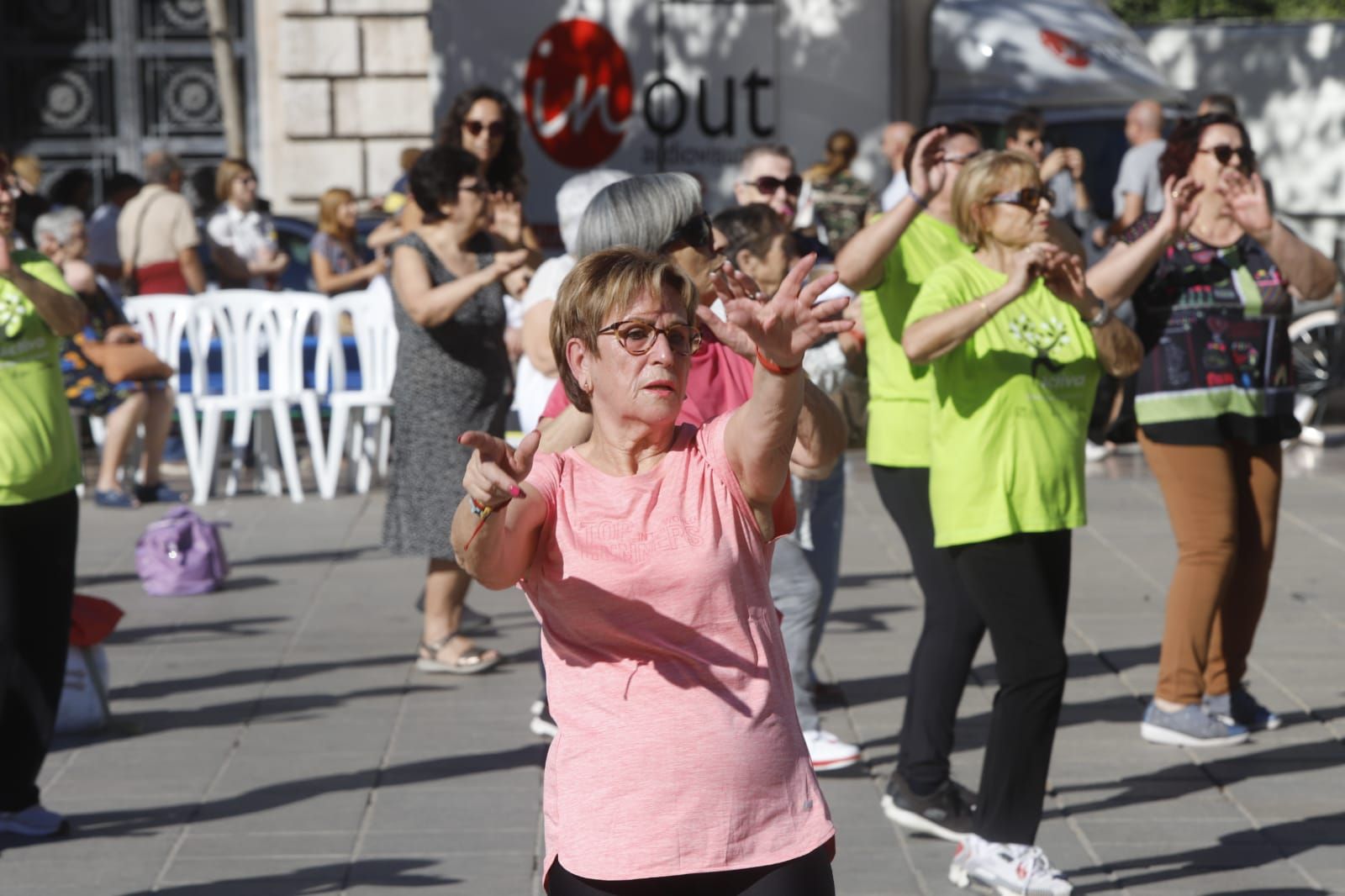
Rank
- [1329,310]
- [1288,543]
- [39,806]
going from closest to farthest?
[39,806] < [1288,543] < [1329,310]

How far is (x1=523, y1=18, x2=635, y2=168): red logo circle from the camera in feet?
48.3

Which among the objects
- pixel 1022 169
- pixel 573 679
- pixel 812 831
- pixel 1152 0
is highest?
pixel 1152 0

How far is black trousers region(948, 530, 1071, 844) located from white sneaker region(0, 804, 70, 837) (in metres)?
2.51

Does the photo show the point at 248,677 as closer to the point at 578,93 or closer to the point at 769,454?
the point at 769,454

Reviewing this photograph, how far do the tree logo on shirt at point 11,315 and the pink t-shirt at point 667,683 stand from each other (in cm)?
280

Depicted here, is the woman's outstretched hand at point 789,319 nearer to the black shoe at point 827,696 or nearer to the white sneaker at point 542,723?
the white sneaker at point 542,723

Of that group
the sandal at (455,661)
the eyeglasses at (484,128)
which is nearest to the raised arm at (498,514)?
the sandal at (455,661)

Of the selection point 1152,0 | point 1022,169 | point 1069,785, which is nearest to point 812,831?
point 1022,169

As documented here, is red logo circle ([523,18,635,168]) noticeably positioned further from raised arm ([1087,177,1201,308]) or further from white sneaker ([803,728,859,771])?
raised arm ([1087,177,1201,308])

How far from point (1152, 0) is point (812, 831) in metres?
37.0

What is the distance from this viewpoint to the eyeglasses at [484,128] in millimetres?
7832

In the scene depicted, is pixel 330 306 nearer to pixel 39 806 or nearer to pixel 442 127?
pixel 442 127

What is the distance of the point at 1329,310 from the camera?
14180 millimetres

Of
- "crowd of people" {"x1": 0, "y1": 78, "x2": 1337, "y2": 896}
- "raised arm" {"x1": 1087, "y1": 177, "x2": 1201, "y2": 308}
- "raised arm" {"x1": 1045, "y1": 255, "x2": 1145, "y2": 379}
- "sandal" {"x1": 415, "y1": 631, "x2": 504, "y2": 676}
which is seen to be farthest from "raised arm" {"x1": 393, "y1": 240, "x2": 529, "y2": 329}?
"raised arm" {"x1": 1045, "y1": 255, "x2": 1145, "y2": 379}
